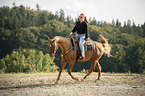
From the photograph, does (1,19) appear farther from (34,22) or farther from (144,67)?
(144,67)

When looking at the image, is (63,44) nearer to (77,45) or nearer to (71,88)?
(77,45)

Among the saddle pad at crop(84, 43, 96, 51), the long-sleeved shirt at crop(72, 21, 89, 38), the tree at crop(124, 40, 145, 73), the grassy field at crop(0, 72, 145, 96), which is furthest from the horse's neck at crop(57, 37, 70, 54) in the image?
the tree at crop(124, 40, 145, 73)

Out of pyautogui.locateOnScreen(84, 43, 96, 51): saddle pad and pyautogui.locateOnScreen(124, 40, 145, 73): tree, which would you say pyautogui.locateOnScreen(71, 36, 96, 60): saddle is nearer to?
pyautogui.locateOnScreen(84, 43, 96, 51): saddle pad

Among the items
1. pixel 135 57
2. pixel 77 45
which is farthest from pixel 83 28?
pixel 135 57

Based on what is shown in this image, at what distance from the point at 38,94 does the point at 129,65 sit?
1352 inches

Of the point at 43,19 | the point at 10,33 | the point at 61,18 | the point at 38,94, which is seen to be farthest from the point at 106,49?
the point at 61,18

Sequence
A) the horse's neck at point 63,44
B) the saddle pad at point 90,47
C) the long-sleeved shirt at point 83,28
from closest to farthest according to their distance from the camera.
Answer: the horse's neck at point 63,44 < the long-sleeved shirt at point 83,28 < the saddle pad at point 90,47

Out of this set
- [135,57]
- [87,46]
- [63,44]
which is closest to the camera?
[63,44]

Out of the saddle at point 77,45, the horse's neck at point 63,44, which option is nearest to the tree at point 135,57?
the saddle at point 77,45

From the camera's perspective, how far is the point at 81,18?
305 inches

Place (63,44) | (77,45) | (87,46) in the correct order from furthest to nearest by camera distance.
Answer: (87,46) → (77,45) → (63,44)

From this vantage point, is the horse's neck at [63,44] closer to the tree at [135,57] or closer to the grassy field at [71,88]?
the grassy field at [71,88]

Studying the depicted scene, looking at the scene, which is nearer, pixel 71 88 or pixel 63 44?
pixel 71 88

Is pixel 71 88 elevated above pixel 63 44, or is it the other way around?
pixel 63 44
